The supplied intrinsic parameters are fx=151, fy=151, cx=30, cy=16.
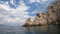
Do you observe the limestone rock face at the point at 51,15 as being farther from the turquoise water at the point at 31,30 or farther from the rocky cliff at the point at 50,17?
the turquoise water at the point at 31,30

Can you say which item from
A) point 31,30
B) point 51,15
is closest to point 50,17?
point 51,15

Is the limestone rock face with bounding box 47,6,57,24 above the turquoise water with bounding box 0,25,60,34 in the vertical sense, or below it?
above

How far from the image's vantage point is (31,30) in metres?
2.54

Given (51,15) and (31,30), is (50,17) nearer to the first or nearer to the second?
(51,15)

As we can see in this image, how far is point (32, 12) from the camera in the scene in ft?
8.36

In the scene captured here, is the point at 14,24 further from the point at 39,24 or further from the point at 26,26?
the point at 39,24

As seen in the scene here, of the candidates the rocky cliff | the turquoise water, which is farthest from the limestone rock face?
the turquoise water

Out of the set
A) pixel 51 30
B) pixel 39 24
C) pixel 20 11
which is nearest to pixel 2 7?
pixel 20 11

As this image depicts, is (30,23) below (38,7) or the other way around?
below

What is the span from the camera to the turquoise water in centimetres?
252

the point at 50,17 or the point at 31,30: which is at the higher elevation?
the point at 50,17

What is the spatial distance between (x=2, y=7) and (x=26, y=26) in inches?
20.2

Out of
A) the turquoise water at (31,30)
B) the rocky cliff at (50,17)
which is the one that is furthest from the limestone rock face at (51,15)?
the turquoise water at (31,30)

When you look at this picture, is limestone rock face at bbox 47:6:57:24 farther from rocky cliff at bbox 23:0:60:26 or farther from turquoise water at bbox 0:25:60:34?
turquoise water at bbox 0:25:60:34
